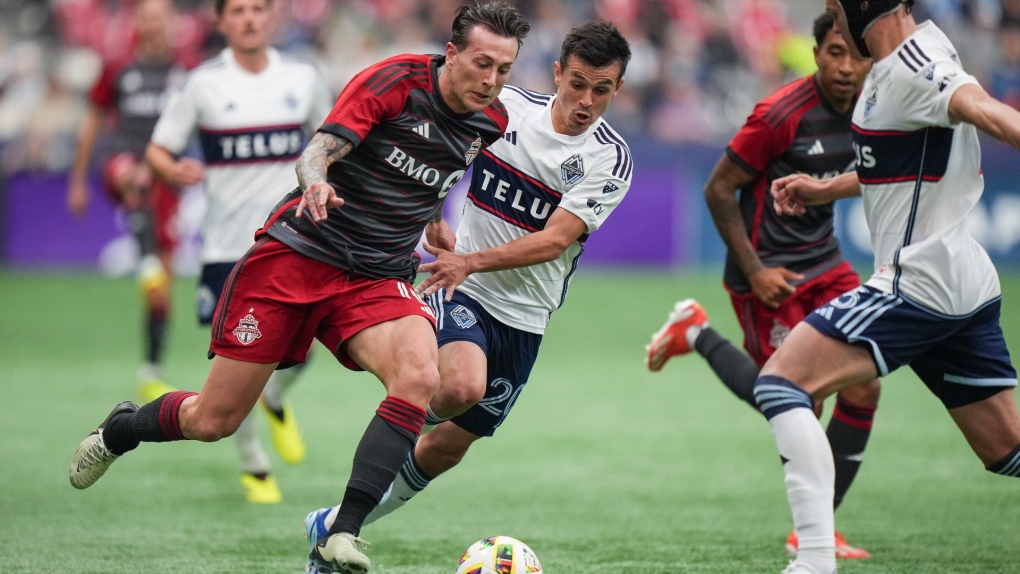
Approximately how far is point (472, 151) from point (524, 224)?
1.70 ft

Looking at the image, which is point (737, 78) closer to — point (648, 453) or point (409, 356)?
point (648, 453)

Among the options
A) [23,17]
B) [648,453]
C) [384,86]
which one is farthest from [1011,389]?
[23,17]

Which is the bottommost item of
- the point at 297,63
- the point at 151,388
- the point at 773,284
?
the point at 151,388

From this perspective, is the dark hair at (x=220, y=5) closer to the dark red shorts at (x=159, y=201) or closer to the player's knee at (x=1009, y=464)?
the dark red shorts at (x=159, y=201)

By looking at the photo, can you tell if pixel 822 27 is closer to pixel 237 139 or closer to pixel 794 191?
pixel 794 191

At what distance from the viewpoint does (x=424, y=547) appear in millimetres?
5766

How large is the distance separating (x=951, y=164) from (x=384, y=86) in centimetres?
219

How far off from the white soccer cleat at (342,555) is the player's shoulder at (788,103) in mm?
2898

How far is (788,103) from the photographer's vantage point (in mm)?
5938

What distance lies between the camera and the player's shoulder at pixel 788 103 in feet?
19.3

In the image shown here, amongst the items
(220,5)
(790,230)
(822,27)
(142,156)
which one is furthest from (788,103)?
(142,156)

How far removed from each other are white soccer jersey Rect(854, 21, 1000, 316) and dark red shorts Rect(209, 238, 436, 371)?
6.05 feet

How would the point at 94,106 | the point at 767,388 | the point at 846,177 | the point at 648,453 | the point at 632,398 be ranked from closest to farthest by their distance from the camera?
1. the point at 767,388
2. the point at 846,177
3. the point at 648,453
4. the point at 632,398
5. the point at 94,106

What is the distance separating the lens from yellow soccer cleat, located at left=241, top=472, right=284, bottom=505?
269 inches
